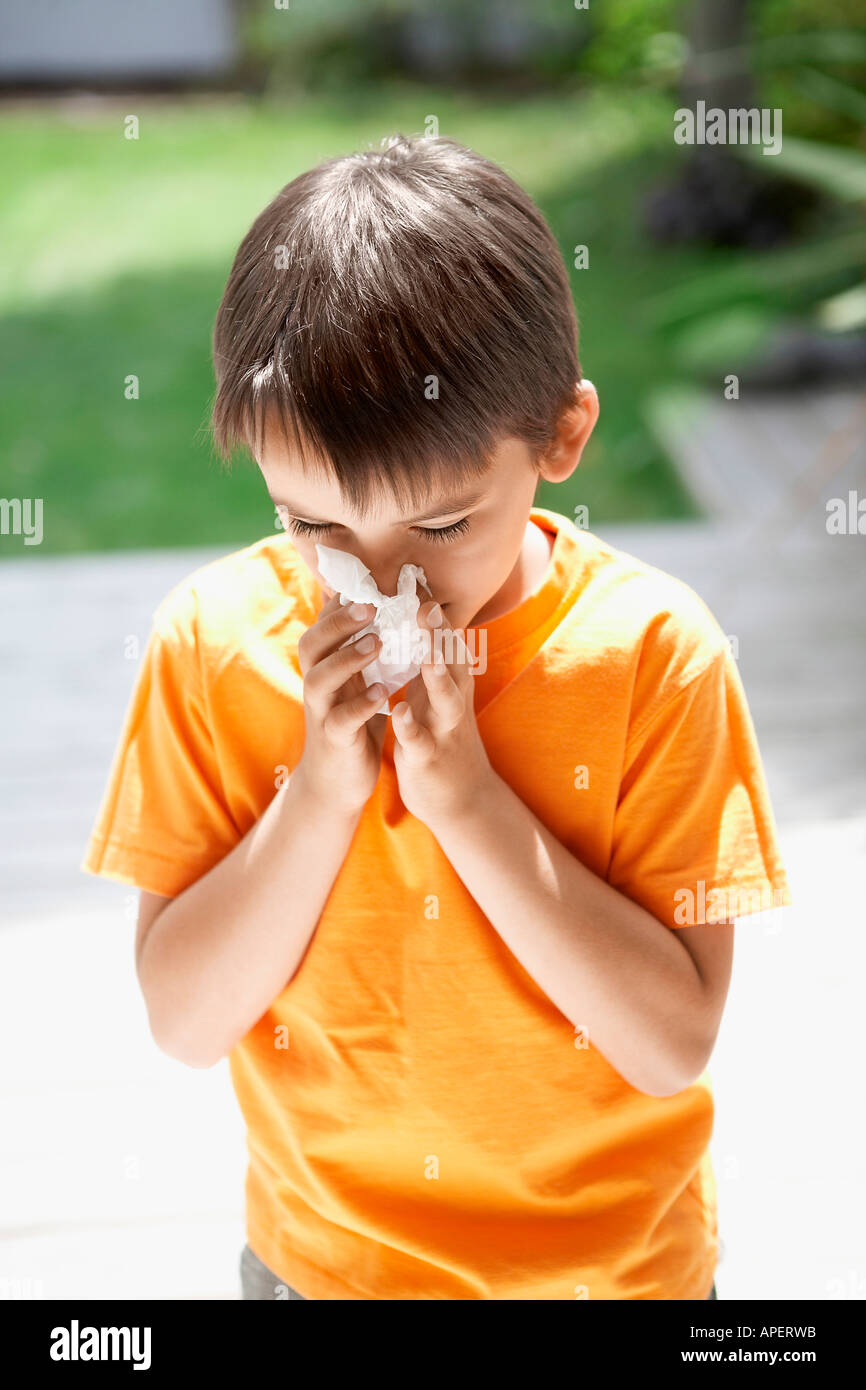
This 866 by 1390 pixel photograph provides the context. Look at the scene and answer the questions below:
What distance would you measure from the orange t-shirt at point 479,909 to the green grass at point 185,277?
382 centimetres

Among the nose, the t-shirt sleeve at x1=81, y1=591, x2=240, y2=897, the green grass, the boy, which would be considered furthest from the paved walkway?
the green grass

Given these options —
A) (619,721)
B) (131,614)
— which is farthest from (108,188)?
(619,721)

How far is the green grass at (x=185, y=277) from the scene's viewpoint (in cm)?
541

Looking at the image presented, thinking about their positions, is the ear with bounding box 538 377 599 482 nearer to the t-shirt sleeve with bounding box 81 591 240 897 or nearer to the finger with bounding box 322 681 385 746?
the finger with bounding box 322 681 385 746

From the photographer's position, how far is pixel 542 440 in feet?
3.17

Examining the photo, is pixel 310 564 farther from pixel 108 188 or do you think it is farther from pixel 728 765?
pixel 108 188

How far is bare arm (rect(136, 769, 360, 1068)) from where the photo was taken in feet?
3.31

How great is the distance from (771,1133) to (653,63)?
6018 mm

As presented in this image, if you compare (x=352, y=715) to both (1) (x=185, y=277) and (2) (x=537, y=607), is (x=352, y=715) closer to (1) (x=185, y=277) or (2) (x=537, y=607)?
(2) (x=537, y=607)

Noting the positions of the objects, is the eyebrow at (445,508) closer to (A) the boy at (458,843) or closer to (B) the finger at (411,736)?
(A) the boy at (458,843)

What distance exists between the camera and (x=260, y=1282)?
118 cm

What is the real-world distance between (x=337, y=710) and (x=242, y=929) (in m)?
0.19

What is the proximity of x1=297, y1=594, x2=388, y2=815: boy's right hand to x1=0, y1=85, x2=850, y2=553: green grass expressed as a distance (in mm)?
3918

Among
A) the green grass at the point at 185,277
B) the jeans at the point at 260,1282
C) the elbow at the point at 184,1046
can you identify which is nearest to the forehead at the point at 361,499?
the elbow at the point at 184,1046
